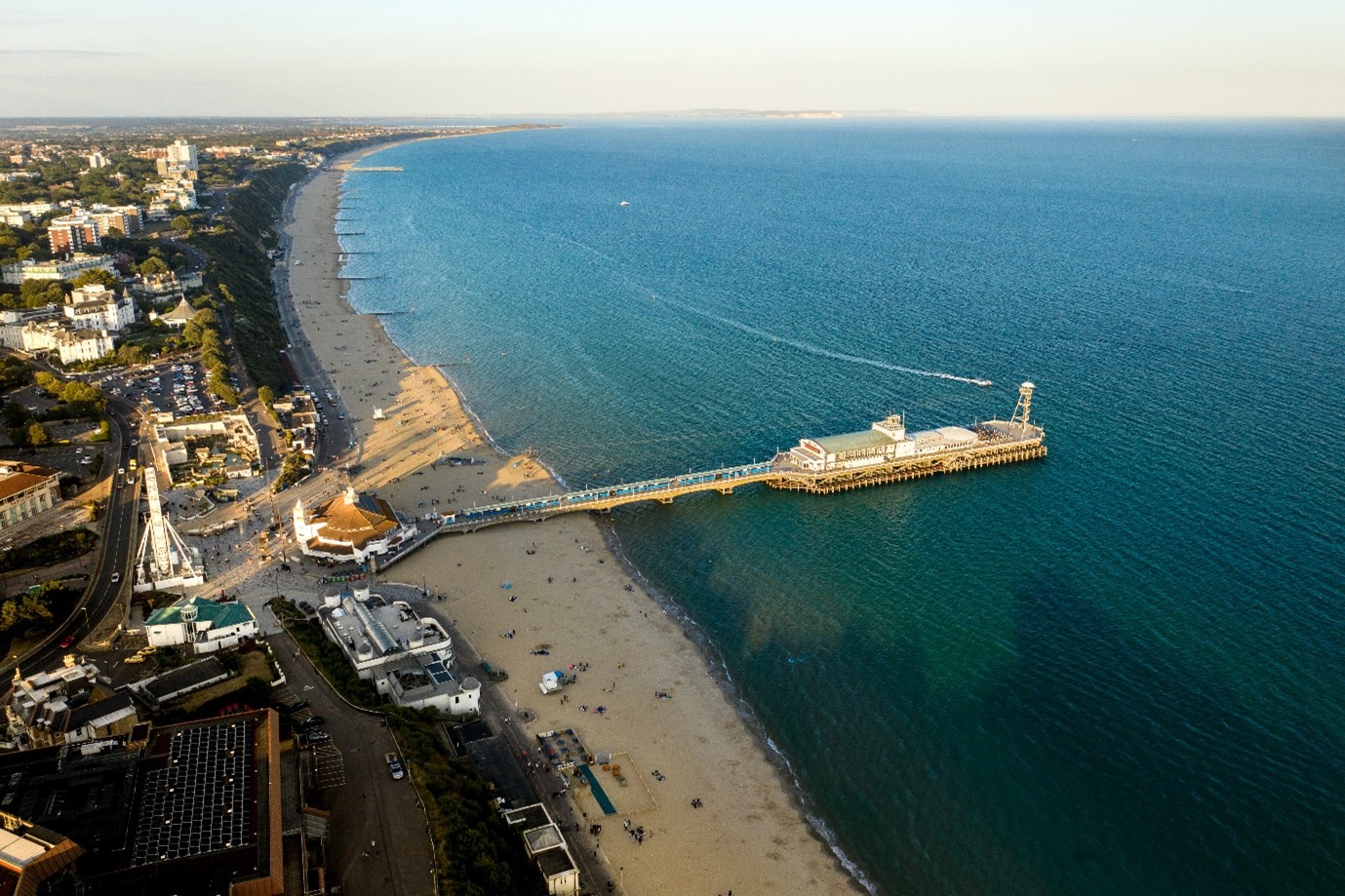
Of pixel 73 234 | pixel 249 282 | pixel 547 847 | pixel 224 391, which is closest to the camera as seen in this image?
pixel 547 847

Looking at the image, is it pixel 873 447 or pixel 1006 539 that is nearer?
pixel 1006 539

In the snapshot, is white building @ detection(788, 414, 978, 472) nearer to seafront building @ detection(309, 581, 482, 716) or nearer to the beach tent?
the beach tent

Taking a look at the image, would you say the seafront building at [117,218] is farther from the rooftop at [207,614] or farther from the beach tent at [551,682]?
the beach tent at [551,682]

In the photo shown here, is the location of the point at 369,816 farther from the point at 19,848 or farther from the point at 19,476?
the point at 19,476

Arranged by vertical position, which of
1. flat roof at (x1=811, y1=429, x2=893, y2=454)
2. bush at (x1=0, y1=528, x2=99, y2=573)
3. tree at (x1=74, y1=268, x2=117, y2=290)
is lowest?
bush at (x1=0, y1=528, x2=99, y2=573)

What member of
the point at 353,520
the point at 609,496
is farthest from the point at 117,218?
the point at 609,496

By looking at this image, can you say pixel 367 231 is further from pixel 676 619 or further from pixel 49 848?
pixel 49 848

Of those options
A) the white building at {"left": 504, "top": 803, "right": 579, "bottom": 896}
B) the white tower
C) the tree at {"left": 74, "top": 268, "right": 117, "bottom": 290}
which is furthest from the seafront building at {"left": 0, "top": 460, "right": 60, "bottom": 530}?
the white tower
